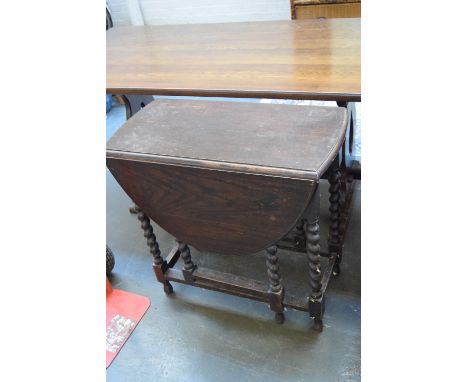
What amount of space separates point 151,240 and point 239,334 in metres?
0.51

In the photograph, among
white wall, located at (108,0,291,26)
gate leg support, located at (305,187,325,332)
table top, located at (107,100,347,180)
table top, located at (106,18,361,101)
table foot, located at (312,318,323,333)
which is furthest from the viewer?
white wall, located at (108,0,291,26)

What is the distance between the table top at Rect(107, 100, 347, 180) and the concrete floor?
73 centimetres

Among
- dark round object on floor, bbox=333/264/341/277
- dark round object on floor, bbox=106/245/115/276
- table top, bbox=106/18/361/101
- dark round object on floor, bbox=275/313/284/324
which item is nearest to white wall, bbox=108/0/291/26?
table top, bbox=106/18/361/101

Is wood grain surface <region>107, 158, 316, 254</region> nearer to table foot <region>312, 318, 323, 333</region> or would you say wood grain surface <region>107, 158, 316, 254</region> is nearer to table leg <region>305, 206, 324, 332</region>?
table leg <region>305, 206, 324, 332</region>

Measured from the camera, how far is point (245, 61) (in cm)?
160

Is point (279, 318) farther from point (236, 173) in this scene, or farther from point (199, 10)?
point (199, 10)

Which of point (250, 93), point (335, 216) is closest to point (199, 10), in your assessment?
point (250, 93)

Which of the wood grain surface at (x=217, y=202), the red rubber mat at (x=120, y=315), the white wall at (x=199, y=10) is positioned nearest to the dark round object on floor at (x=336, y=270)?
the wood grain surface at (x=217, y=202)

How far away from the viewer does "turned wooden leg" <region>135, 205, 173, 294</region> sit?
152 centimetres

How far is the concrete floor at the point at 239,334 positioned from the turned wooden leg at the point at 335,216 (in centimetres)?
12

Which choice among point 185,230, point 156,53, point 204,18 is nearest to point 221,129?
point 185,230

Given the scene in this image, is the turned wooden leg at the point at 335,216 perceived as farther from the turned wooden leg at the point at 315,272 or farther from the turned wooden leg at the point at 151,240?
the turned wooden leg at the point at 151,240
